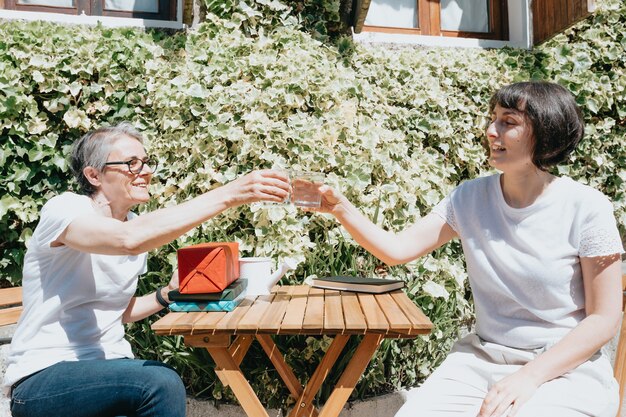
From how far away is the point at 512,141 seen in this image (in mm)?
1991

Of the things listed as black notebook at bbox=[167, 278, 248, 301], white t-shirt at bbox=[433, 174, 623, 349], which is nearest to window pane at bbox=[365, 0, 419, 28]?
white t-shirt at bbox=[433, 174, 623, 349]

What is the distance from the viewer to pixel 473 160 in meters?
4.10

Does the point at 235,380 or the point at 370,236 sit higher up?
the point at 370,236

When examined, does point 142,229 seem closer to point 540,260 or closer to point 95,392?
point 95,392

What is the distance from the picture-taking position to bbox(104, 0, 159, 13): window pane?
4589 millimetres

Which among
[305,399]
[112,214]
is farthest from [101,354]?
[305,399]

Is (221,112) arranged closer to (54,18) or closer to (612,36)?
(54,18)

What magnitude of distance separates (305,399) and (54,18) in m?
3.35

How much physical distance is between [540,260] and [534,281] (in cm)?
7

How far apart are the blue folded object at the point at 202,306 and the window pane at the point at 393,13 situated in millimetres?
3764

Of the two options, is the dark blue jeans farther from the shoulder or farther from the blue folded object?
the shoulder

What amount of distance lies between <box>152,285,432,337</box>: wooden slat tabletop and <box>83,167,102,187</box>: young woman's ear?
0.60m

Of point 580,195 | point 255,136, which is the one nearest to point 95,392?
point 580,195

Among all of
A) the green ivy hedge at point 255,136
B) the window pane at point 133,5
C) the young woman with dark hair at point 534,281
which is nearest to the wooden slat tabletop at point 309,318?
the young woman with dark hair at point 534,281
